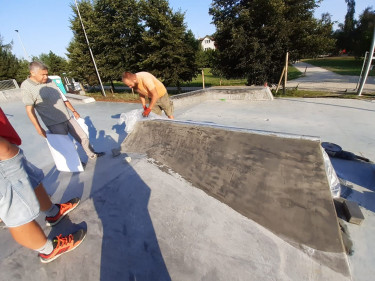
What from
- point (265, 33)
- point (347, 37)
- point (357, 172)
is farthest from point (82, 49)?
point (347, 37)

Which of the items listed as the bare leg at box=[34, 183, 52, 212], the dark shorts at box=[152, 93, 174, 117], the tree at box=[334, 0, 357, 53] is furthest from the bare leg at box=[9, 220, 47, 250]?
the tree at box=[334, 0, 357, 53]

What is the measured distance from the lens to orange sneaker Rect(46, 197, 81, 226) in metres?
1.94

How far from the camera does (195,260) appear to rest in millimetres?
1530

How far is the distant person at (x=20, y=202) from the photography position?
1.33 metres

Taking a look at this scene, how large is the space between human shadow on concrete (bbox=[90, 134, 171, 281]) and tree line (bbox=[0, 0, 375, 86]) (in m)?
9.30

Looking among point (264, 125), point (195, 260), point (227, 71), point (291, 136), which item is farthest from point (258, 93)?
point (195, 260)

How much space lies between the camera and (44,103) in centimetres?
277

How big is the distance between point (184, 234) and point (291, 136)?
1.60 metres

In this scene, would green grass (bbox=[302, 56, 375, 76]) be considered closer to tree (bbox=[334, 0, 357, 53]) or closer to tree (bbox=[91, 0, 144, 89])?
tree (bbox=[334, 0, 357, 53])

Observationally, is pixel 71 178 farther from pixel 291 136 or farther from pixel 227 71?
pixel 227 71

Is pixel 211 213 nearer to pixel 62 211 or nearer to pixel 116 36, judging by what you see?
pixel 62 211

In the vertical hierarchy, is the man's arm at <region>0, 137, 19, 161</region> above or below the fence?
below

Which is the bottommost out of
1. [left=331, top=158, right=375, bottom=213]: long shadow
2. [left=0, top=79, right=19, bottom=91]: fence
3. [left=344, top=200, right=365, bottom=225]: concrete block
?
[left=331, top=158, right=375, bottom=213]: long shadow

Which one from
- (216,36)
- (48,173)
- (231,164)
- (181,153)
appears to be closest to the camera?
(231,164)
